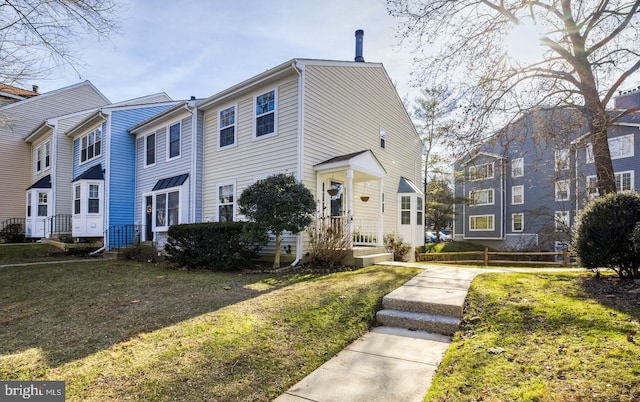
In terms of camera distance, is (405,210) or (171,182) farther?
(405,210)

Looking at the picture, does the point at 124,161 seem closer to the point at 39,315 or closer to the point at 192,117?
the point at 192,117

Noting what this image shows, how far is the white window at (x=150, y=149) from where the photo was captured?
14.7 meters

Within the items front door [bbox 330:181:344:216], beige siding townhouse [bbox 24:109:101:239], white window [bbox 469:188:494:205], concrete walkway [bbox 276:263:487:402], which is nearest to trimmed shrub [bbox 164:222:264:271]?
front door [bbox 330:181:344:216]

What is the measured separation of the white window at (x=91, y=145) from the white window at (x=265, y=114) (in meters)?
9.25

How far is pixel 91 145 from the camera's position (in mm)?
16125

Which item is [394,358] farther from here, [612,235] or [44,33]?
[44,33]

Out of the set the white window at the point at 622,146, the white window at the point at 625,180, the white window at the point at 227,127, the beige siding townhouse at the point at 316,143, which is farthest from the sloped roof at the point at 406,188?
the white window at the point at 625,180

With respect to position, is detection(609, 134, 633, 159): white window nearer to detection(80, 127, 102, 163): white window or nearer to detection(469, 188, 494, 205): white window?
detection(469, 188, 494, 205): white window

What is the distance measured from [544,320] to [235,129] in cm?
1013

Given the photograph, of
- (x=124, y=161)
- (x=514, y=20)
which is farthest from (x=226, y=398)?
(x=124, y=161)

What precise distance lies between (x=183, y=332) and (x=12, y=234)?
2023cm

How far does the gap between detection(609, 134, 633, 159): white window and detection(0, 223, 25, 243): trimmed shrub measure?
3445cm

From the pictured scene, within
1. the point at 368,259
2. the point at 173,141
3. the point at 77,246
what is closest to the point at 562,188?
the point at 368,259

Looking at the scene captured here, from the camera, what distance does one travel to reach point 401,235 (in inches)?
567
